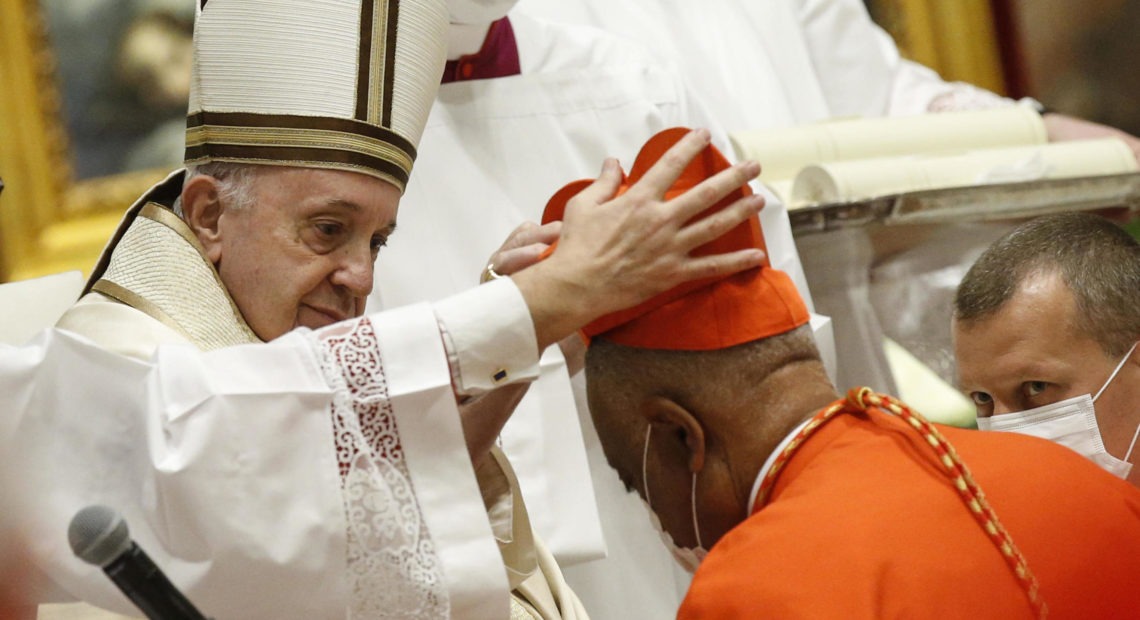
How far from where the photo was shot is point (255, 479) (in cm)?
196

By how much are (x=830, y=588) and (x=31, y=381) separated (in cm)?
119

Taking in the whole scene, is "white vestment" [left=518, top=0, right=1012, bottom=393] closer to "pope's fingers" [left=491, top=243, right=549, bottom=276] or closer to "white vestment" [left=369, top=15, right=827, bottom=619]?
"white vestment" [left=369, top=15, right=827, bottom=619]

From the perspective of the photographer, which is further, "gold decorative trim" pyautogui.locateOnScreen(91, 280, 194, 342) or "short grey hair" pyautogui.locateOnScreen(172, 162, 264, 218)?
"short grey hair" pyautogui.locateOnScreen(172, 162, 264, 218)

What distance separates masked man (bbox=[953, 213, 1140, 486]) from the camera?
9.16ft

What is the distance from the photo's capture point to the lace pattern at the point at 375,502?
6.48 feet

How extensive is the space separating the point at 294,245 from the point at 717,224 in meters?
0.89

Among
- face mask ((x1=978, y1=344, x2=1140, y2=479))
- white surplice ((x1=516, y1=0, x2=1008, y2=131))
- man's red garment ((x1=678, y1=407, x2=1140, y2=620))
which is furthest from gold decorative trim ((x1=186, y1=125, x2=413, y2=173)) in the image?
white surplice ((x1=516, y1=0, x2=1008, y2=131))

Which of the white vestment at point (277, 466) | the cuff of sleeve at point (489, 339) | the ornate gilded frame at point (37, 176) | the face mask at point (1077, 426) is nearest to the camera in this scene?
the white vestment at point (277, 466)

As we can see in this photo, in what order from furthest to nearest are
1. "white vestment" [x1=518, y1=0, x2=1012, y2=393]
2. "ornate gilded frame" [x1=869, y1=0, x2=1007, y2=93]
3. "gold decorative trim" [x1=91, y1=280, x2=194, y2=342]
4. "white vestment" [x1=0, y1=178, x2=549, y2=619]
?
"ornate gilded frame" [x1=869, y1=0, x2=1007, y2=93], "white vestment" [x1=518, y1=0, x2=1012, y2=393], "gold decorative trim" [x1=91, y1=280, x2=194, y2=342], "white vestment" [x1=0, y1=178, x2=549, y2=619]

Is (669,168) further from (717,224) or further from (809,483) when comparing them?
(809,483)

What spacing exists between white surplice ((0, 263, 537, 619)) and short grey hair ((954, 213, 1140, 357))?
1373 mm

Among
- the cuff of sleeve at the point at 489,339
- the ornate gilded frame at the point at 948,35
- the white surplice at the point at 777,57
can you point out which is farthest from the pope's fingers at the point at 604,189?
the ornate gilded frame at the point at 948,35

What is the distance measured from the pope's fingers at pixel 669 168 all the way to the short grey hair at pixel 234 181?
0.87 meters

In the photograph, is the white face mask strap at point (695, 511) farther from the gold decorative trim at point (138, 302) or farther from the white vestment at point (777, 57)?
the white vestment at point (777, 57)
